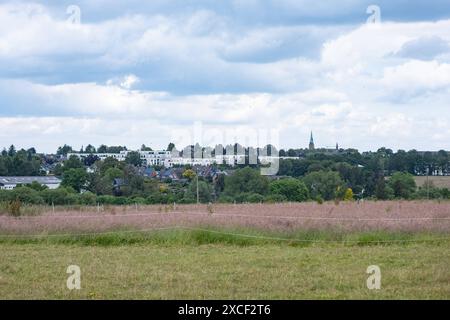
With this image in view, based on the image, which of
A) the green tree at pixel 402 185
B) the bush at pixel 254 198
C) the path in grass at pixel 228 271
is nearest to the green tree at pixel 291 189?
the bush at pixel 254 198

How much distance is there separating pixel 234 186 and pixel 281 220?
49.1 ft

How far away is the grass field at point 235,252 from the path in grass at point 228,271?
0.9 inches

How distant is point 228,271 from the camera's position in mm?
14023

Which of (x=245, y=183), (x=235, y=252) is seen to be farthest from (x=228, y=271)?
(x=245, y=183)

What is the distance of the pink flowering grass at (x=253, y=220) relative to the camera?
20.6 meters

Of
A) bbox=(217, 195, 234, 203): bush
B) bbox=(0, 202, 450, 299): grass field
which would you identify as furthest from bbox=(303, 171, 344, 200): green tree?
bbox=(0, 202, 450, 299): grass field

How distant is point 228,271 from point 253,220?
7.31m

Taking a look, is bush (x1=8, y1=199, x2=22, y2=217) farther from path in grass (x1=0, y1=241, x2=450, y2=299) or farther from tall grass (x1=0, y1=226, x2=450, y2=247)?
path in grass (x1=0, y1=241, x2=450, y2=299)

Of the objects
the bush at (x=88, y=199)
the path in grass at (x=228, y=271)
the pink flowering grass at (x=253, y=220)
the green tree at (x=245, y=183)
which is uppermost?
the green tree at (x=245, y=183)

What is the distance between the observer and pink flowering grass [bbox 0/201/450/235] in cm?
2062

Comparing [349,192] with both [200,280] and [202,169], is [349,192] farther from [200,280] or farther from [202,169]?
[200,280]

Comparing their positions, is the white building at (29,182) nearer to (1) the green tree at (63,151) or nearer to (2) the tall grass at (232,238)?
(2) the tall grass at (232,238)
